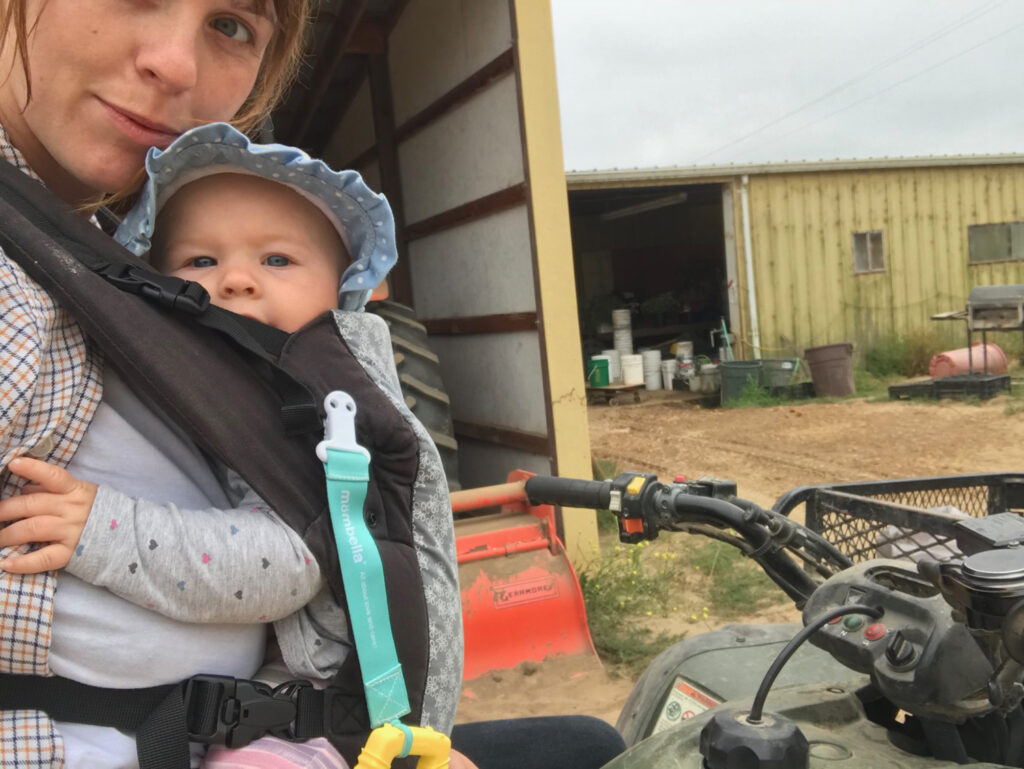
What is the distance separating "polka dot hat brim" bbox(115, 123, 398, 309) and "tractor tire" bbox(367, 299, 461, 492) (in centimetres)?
376

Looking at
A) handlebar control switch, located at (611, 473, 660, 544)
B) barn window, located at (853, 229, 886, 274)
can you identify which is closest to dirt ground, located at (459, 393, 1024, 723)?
handlebar control switch, located at (611, 473, 660, 544)

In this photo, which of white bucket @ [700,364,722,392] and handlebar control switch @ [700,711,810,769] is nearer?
handlebar control switch @ [700,711,810,769]

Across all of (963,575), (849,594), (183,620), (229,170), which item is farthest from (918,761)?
(229,170)

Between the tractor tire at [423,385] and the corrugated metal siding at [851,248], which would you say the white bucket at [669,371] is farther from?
the tractor tire at [423,385]

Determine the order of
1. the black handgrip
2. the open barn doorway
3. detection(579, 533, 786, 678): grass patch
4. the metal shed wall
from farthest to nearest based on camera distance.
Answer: the open barn doorway → the metal shed wall → detection(579, 533, 786, 678): grass patch → the black handgrip

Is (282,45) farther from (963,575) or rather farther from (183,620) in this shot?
(963,575)

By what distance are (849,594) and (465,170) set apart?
15.4 feet

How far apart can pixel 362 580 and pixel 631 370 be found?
13485mm

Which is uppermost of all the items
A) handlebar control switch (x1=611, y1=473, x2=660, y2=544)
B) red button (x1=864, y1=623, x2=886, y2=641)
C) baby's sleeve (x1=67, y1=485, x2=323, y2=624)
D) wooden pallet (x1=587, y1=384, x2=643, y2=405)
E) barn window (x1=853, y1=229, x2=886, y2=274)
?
barn window (x1=853, y1=229, x2=886, y2=274)

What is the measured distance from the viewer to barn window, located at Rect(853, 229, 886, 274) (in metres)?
14.9

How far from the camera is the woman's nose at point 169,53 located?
0.94 meters

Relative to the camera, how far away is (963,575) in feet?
2.97

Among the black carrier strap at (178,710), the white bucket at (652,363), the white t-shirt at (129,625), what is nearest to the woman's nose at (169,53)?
the white t-shirt at (129,625)

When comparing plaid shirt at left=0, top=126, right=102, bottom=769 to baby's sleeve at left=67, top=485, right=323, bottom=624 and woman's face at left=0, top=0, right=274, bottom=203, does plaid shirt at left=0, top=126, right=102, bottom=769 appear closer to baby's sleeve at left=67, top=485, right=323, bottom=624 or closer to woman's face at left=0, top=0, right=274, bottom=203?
baby's sleeve at left=67, top=485, right=323, bottom=624
